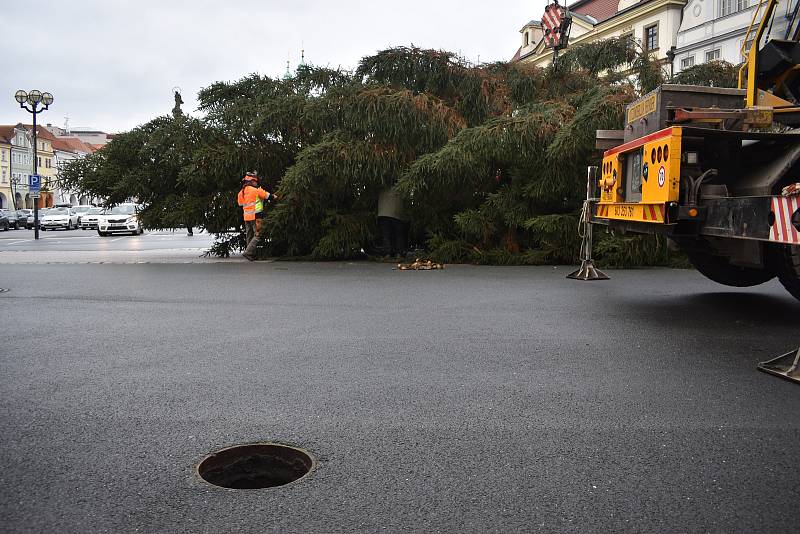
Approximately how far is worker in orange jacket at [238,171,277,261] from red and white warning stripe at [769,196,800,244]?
1061 centimetres

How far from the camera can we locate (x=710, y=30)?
45656 millimetres

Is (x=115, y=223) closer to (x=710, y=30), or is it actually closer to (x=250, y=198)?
(x=250, y=198)

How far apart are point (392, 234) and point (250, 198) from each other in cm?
296

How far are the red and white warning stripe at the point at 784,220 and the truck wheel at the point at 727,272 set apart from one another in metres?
2.99

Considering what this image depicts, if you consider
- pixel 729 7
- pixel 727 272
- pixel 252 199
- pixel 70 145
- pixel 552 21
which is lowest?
pixel 727 272

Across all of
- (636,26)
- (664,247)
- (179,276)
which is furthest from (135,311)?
(636,26)

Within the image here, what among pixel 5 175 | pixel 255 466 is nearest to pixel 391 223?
pixel 255 466

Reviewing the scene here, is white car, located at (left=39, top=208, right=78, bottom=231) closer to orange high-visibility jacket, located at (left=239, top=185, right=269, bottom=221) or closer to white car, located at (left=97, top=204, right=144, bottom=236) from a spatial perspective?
white car, located at (left=97, top=204, right=144, bottom=236)

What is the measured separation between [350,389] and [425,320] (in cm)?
269

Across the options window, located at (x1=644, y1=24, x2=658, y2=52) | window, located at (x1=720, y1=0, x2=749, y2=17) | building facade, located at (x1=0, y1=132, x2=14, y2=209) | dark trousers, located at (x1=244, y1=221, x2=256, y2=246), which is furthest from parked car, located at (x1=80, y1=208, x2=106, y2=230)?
building facade, located at (x1=0, y1=132, x2=14, y2=209)

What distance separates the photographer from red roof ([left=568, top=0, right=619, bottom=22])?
5599 cm

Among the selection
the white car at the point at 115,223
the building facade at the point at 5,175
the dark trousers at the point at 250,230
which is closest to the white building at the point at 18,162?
the building facade at the point at 5,175

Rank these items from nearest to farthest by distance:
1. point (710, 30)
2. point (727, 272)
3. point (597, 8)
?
point (727, 272) < point (710, 30) < point (597, 8)

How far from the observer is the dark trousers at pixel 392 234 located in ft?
48.0
